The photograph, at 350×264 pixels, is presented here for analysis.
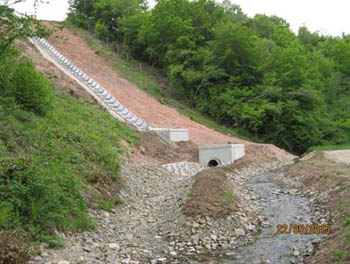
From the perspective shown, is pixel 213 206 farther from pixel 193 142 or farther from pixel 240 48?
pixel 240 48

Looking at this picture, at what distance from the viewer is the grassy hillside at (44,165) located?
23.2 ft

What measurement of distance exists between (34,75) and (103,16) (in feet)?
95.7

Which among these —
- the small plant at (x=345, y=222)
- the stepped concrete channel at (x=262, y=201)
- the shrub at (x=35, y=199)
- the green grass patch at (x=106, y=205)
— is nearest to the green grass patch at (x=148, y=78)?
the stepped concrete channel at (x=262, y=201)

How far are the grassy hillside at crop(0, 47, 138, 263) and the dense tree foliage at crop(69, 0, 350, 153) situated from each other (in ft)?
48.2

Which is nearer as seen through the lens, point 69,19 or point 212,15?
point 212,15

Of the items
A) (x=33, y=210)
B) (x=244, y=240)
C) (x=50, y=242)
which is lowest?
(x=244, y=240)

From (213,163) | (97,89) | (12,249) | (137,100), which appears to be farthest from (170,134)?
(12,249)

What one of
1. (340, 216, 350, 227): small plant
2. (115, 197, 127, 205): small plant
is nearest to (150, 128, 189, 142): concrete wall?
(115, 197, 127, 205): small plant

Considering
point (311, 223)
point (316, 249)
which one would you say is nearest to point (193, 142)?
point (311, 223)

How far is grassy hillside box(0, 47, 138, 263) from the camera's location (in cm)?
707

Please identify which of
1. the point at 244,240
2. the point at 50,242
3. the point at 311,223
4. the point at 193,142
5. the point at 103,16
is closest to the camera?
the point at 50,242

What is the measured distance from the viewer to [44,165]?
875 cm

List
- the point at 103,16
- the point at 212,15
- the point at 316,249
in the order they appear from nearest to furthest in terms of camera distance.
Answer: the point at 316,249
the point at 212,15
the point at 103,16

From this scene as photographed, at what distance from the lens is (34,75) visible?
39.3 feet
